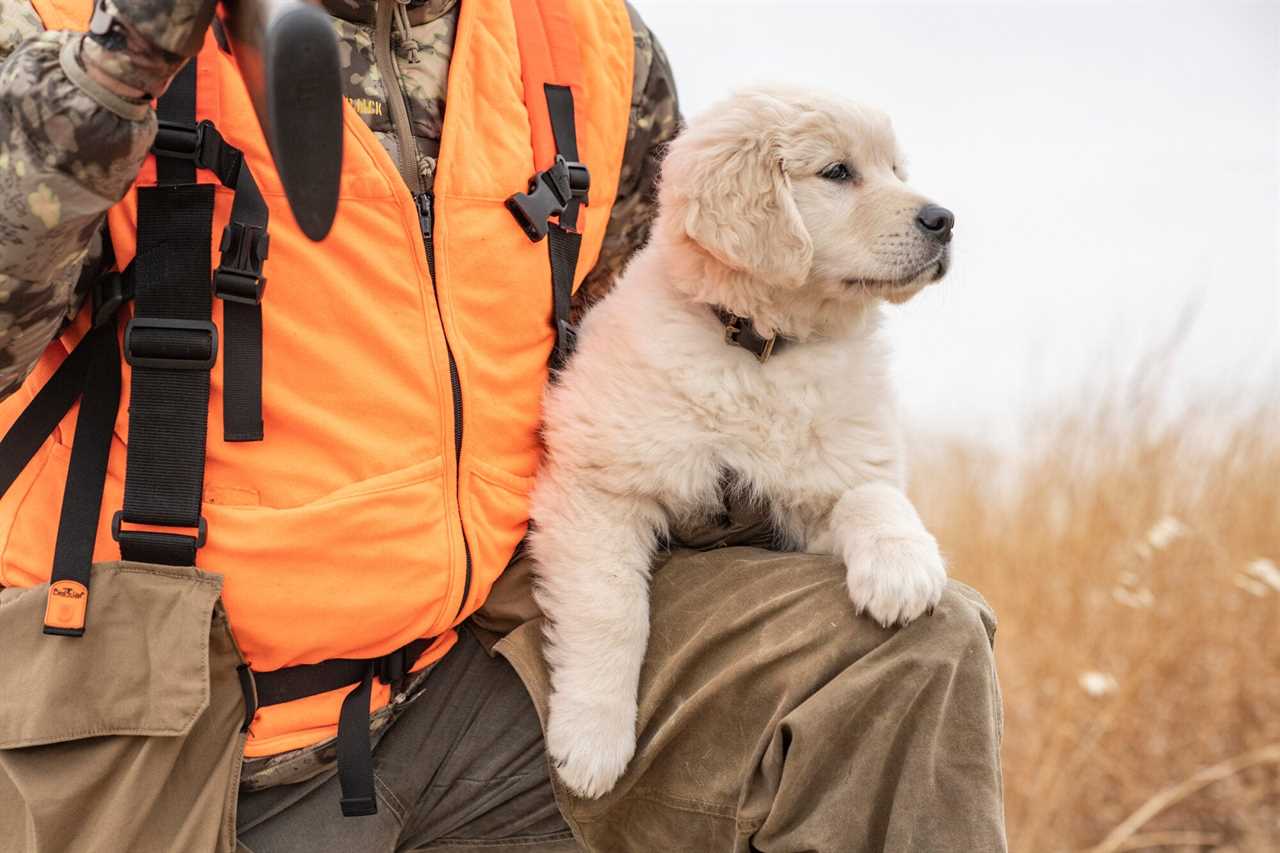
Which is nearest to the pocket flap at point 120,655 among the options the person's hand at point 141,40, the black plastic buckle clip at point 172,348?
the black plastic buckle clip at point 172,348

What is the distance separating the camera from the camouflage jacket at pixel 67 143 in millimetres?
1484

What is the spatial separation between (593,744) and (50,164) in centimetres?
127

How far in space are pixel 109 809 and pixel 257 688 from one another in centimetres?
29

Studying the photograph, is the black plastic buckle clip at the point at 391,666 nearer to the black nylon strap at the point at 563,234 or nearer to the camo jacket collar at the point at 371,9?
the black nylon strap at the point at 563,234

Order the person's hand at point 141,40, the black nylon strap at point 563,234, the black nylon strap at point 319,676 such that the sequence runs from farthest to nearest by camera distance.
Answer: the black nylon strap at point 563,234
the black nylon strap at point 319,676
the person's hand at point 141,40

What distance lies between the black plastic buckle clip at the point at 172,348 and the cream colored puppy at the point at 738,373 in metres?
0.72

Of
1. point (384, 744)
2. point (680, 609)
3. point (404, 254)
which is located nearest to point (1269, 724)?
point (680, 609)

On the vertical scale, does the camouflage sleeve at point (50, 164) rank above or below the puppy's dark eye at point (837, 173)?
above

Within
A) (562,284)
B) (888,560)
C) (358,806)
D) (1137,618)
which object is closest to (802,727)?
(888,560)

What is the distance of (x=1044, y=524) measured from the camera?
4301 millimetres

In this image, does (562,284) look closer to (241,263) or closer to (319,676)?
(241,263)

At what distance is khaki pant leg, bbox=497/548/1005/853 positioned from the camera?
176 cm

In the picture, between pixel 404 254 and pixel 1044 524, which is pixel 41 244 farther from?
pixel 1044 524

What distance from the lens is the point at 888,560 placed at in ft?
6.10
